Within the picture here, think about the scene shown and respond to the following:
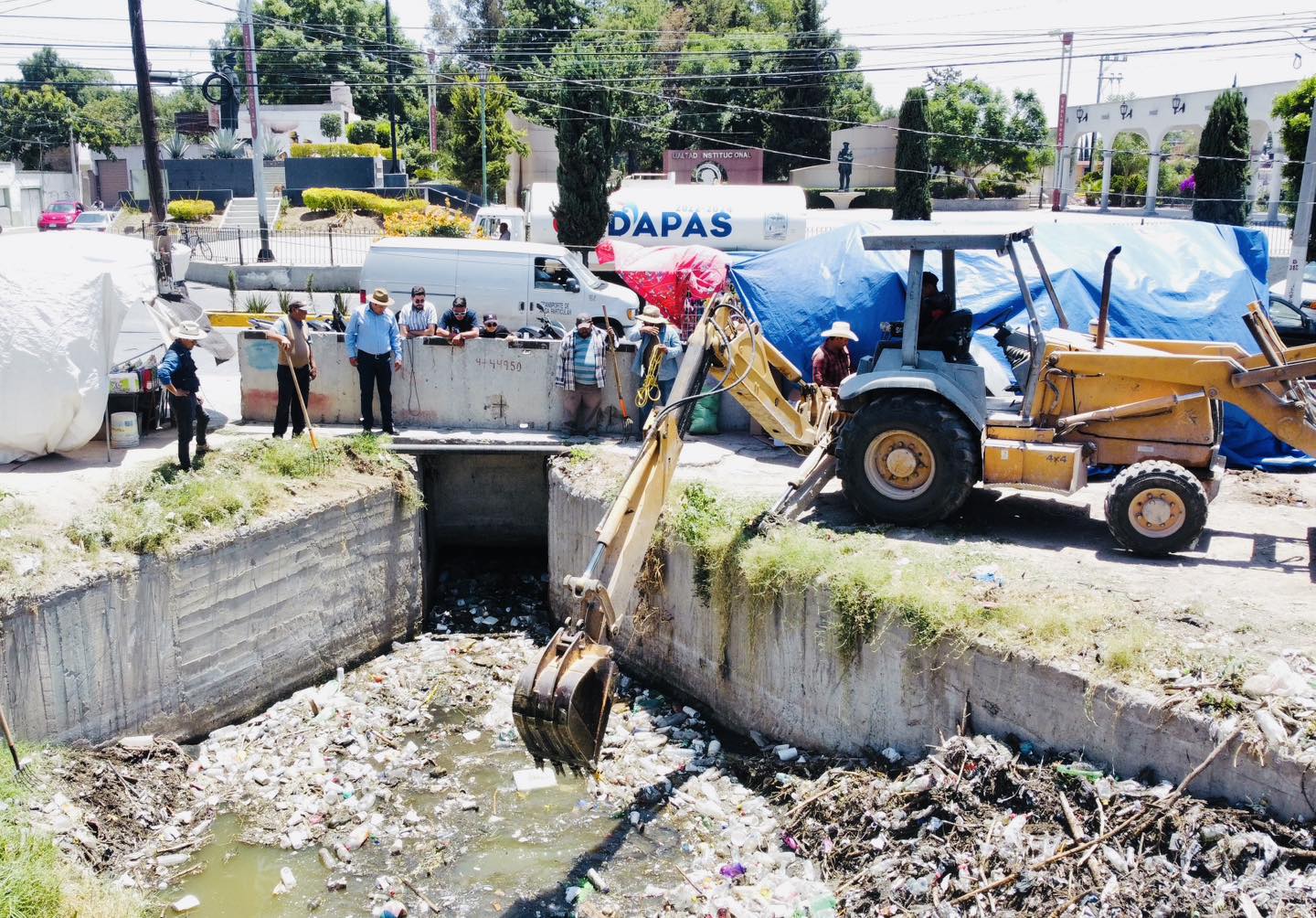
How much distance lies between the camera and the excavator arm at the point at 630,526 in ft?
21.9

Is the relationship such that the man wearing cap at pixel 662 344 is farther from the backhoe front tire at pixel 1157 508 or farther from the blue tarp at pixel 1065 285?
the backhoe front tire at pixel 1157 508

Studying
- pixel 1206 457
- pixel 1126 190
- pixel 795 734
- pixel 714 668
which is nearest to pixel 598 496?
pixel 714 668

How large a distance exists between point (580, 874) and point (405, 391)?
6.90m

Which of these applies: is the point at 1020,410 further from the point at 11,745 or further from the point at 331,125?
the point at 331,125

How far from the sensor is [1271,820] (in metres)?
6.05

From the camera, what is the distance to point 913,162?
38.4m

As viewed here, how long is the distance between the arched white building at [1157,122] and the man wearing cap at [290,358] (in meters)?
28.3

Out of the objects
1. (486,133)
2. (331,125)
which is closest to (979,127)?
(486,133)

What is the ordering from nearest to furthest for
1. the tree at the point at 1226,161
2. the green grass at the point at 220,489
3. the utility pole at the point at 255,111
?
the green grass at the point at 220,489
the utility pole at the point at 255,111
the tree at the point at 1226,161

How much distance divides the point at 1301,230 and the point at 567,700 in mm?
16149

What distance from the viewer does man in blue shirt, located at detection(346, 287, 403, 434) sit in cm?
1218

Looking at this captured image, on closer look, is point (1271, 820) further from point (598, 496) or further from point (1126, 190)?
point (1126, 190)

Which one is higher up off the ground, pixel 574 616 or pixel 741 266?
pixel 741 266

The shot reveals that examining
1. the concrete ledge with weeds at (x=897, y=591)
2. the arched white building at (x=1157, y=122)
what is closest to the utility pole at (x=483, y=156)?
the arched white building at (x=1157, y=122)
